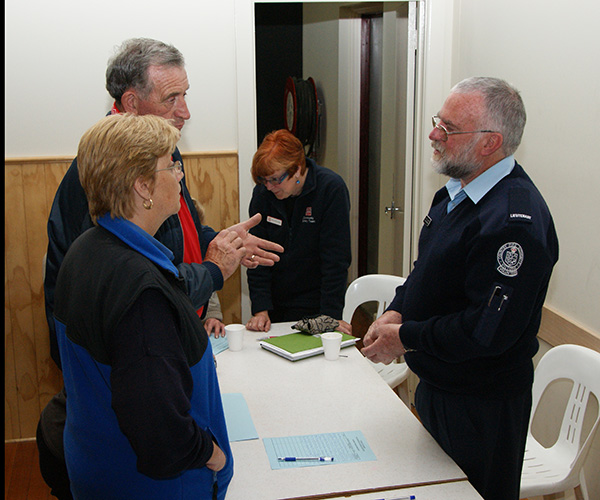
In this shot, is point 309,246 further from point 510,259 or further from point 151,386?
point 151,386

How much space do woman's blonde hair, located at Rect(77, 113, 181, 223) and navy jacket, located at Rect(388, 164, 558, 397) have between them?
88cm

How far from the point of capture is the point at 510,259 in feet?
4.84

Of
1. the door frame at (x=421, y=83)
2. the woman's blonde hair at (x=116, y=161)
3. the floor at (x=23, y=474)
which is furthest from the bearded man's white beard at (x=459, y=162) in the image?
the floor at (x=23, y=474)

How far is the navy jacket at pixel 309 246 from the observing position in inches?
111

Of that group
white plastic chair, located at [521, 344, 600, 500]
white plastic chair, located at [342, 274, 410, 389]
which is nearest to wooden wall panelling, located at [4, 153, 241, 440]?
white plastic chair, located at [342, 274, 410, 389]

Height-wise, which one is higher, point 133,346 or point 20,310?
point 133,346

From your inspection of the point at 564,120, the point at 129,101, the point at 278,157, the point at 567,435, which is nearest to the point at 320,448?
the point at 567,435

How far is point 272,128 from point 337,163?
947mm

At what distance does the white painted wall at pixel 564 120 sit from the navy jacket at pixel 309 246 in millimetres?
913

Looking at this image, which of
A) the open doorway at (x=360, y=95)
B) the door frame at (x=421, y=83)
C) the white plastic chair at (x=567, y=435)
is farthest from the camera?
the open doorway at (x=360, y=95)

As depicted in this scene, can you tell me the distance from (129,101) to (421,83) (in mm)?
1950

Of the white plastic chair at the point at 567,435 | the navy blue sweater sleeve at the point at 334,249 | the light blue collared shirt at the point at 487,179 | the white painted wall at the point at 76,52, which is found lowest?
the white plastic chair at the point at 567,435

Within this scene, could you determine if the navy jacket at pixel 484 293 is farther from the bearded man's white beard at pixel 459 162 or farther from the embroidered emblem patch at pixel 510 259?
the bearded man's white beard at pixel 459 162

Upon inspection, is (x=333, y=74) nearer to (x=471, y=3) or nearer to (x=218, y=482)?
(x=471, y=3)
